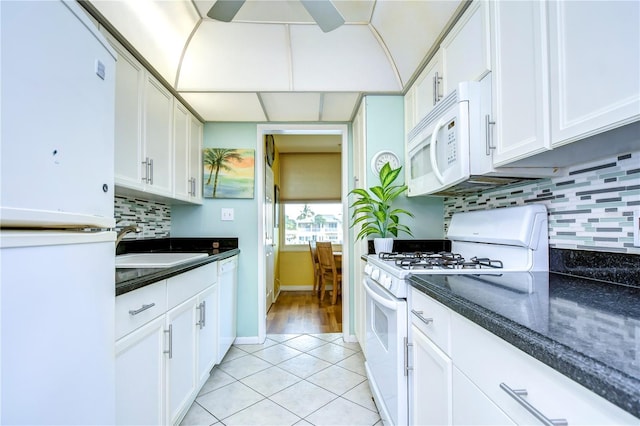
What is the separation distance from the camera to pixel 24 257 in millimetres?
572

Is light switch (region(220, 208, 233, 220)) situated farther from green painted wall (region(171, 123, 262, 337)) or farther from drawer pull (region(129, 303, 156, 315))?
drawer pull (region(129, 303, 156, 315))

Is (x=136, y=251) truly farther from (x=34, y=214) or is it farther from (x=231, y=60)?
(x=34, y=214)

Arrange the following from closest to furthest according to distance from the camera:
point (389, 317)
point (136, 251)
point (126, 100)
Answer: point (389, 317) < point (126, 100) < point (136, 251)

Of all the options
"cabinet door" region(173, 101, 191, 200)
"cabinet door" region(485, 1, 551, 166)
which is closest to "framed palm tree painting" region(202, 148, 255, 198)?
"cabinet door" region(173, 101, 191, 200)

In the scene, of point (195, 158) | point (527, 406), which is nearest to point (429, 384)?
point (527, 406)

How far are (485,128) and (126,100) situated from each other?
5.86 ft

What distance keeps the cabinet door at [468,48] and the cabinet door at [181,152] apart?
73.2 inches

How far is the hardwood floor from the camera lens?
3.12 m

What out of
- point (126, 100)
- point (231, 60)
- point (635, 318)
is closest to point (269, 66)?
point (231, 60)

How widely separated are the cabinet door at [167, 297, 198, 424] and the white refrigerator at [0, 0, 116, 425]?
575mm

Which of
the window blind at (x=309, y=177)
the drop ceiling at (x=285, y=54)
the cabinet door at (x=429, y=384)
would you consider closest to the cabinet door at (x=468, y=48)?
the drop ceiling at (x=285, y=54)

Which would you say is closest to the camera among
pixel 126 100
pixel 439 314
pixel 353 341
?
pixel 439 314

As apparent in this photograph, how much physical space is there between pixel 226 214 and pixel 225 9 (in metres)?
1.71

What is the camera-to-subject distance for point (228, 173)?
2.75 meters
